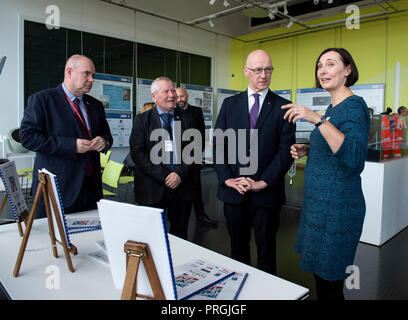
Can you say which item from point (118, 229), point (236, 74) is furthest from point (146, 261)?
point (236, 74)

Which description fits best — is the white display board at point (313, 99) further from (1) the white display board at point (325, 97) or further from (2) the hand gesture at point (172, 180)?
(2) the hand gesture at point (172, 180)

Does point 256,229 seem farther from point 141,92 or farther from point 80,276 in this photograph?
point 141,92

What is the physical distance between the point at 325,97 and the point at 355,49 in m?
1.43

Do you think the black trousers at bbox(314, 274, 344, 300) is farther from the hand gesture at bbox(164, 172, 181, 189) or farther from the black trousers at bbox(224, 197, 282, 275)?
the hand gesture at bbox(164, 172, 181, 189)

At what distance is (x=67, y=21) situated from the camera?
7.09 metres

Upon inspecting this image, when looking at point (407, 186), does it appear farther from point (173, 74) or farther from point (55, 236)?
point (173, 74)

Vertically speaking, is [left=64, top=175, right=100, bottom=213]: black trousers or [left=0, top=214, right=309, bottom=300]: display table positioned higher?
[left=64, top=175, right=100, bottom=213]: black trousers

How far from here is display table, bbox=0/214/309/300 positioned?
110cm

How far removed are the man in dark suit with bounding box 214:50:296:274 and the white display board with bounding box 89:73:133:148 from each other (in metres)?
Result: 6.15

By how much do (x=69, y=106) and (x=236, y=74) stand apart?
9.38m

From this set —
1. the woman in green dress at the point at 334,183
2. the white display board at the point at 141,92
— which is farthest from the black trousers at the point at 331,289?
the white display board at the point at 141,92

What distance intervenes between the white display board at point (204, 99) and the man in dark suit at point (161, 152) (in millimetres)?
7121

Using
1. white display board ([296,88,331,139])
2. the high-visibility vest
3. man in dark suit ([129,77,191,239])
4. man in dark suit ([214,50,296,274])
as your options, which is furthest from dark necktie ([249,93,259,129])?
white display board ([296,88,331,139])

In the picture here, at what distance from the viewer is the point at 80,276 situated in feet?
4.02
